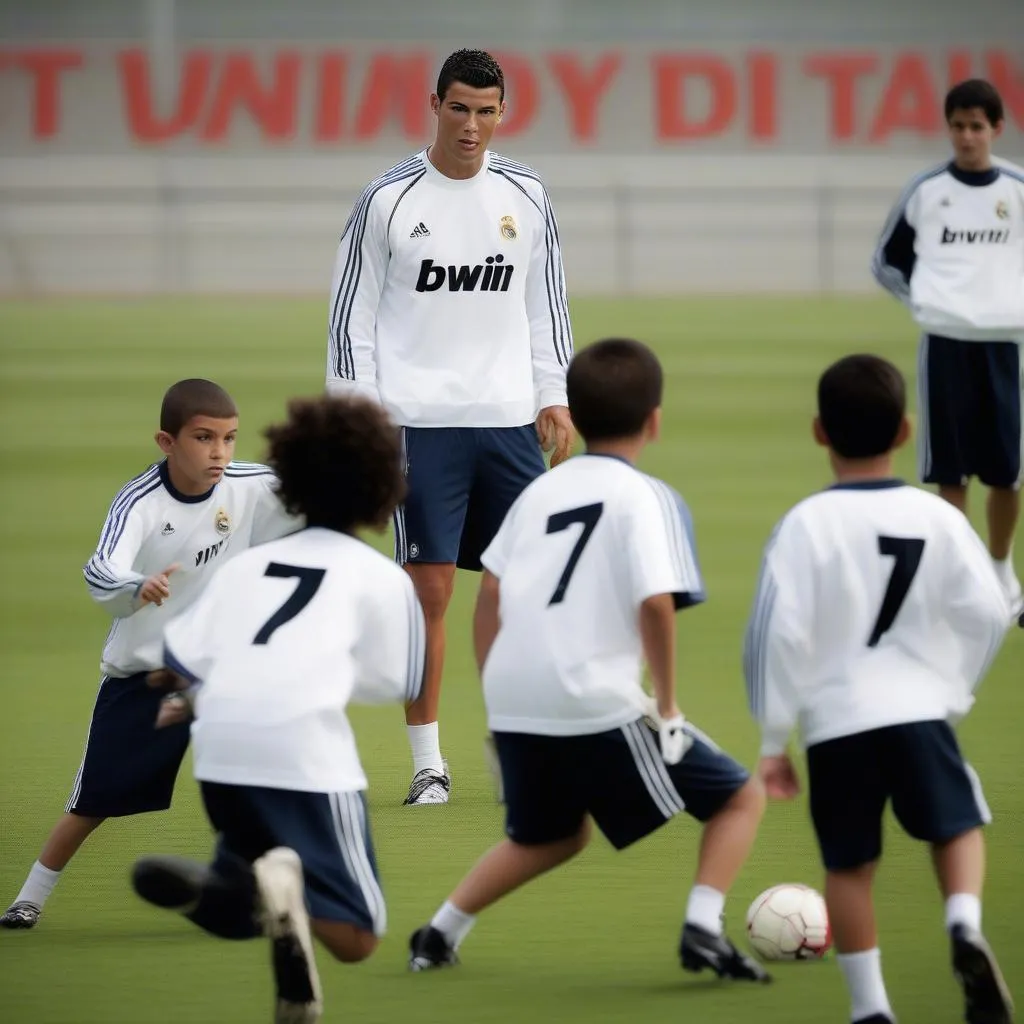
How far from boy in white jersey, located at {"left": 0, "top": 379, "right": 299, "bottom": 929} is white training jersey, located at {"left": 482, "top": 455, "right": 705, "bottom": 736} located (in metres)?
1.02

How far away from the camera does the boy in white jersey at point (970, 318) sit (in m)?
9.26

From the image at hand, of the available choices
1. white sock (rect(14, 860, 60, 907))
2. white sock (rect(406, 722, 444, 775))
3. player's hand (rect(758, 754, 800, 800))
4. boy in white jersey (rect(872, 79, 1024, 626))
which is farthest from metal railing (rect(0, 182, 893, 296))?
player's hand (rect(758, 754, 800, 800))

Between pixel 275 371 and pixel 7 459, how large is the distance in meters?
4.91

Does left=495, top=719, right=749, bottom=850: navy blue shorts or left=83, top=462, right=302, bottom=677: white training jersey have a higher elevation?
left=83, top=462, right=302, bottom=677: white training jersey

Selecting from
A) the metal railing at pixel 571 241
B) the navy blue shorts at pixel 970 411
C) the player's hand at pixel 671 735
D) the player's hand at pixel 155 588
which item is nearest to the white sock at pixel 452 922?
the player's hand at pixel 671 735

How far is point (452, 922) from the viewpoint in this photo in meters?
4.75

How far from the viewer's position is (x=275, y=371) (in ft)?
68.3

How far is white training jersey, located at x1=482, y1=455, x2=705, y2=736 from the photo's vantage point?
445 cm

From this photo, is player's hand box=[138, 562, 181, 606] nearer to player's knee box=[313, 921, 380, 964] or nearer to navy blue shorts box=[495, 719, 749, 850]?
navy blue shorts box=[495, 719, 749, 850]

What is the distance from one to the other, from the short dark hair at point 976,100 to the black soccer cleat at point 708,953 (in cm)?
529

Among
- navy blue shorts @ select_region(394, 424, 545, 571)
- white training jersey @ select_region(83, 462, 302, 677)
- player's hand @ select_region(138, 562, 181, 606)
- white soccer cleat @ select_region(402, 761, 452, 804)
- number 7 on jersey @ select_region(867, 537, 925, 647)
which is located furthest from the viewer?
navy blue shorts @ select_region(394, 424, 545, 571)

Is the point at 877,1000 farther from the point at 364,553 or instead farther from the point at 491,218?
the point at 491,218

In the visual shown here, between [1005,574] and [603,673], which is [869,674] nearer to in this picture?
[603,673]

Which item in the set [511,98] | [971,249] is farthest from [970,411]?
[511,98]
